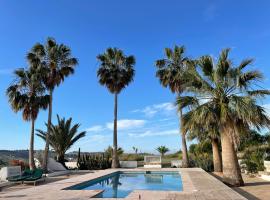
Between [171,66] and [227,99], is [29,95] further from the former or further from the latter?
[227,99]

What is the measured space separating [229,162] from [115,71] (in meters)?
17.8

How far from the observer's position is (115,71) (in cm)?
2927

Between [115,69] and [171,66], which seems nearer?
[171,66]

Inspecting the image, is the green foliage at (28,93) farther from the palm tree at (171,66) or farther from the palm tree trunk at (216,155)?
the palm tree trunk at (216,155)

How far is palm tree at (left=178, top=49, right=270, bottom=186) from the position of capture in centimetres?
1307

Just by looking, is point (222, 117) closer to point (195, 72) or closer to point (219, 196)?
point (195, 72)

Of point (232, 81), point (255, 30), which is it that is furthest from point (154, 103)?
point (232, 81)

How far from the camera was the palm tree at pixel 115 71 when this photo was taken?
2912 cm

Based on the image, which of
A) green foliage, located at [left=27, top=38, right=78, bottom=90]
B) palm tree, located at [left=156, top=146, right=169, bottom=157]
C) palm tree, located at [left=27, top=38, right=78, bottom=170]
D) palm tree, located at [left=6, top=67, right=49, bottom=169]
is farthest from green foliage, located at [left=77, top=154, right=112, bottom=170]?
palm tree, located at [left=156, top=146, right=169, bottom=157]

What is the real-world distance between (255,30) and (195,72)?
5.47m

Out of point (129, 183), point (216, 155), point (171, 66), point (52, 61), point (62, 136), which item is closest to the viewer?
point (129, 183)

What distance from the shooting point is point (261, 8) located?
16609 mm

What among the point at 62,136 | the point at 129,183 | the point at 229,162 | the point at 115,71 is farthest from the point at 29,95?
the point at 229,162

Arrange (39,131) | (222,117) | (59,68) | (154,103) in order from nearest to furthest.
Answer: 1. (222,117)
2. (59,68)
3. (39,131)
4. (154,103)
